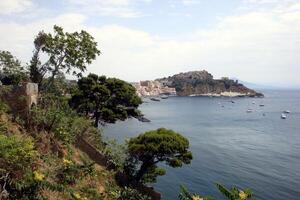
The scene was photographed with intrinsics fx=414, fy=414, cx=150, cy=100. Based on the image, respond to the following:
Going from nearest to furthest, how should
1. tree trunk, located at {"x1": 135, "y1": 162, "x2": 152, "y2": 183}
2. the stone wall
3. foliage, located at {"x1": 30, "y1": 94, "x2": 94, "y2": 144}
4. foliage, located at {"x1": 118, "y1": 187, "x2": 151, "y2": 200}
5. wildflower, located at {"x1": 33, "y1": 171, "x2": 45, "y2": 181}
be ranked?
wildflower, located at {"x1": 33, "y1": 171, "x2": 45, "y2": 181} → the stone wall → foliage, located at {"x1": 30, "y1": 94, "x2": 94, "y2": 144} → foliage, located at {"x1": 118, "y1": 187, "x2": 151, "y2": 200} → tree trunk, located at {"x1": 135, "y1": 162, "x2": 152, "y2": 183}

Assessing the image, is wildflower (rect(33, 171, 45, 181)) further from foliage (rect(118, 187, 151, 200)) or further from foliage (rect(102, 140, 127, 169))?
foliage (rect(102, 140, 127, 169))

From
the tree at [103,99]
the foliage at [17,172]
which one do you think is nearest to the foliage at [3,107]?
the foliage at [17,172]

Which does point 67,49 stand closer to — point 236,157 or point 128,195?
point 128,195

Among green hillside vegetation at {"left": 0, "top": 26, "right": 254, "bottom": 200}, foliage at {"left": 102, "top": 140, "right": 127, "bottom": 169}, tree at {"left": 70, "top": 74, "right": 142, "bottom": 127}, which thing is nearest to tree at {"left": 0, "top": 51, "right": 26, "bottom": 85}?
green hillside vegetation at {"left": 0, "top": 26, "right": 254, "bottom": 200}

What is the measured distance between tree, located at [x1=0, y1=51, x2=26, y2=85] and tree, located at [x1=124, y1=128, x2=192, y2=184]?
26.9ft

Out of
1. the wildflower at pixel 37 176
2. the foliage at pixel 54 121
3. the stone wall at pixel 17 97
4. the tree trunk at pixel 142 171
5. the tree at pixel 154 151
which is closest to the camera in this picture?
the wildflower at pixel 37 176

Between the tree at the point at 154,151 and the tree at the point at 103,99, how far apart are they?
10953 mm

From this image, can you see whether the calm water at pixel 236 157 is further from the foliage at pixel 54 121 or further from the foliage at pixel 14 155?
the foliage at pixel 14 155

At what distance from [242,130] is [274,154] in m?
26.6

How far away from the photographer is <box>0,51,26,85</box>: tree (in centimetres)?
2391

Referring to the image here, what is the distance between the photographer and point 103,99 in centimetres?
3853

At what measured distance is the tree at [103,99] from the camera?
38.1 metres

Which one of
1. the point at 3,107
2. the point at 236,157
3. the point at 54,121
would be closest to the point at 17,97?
the point at 3,107

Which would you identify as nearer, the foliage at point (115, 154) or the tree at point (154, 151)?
the foliage at point (115, 154)
